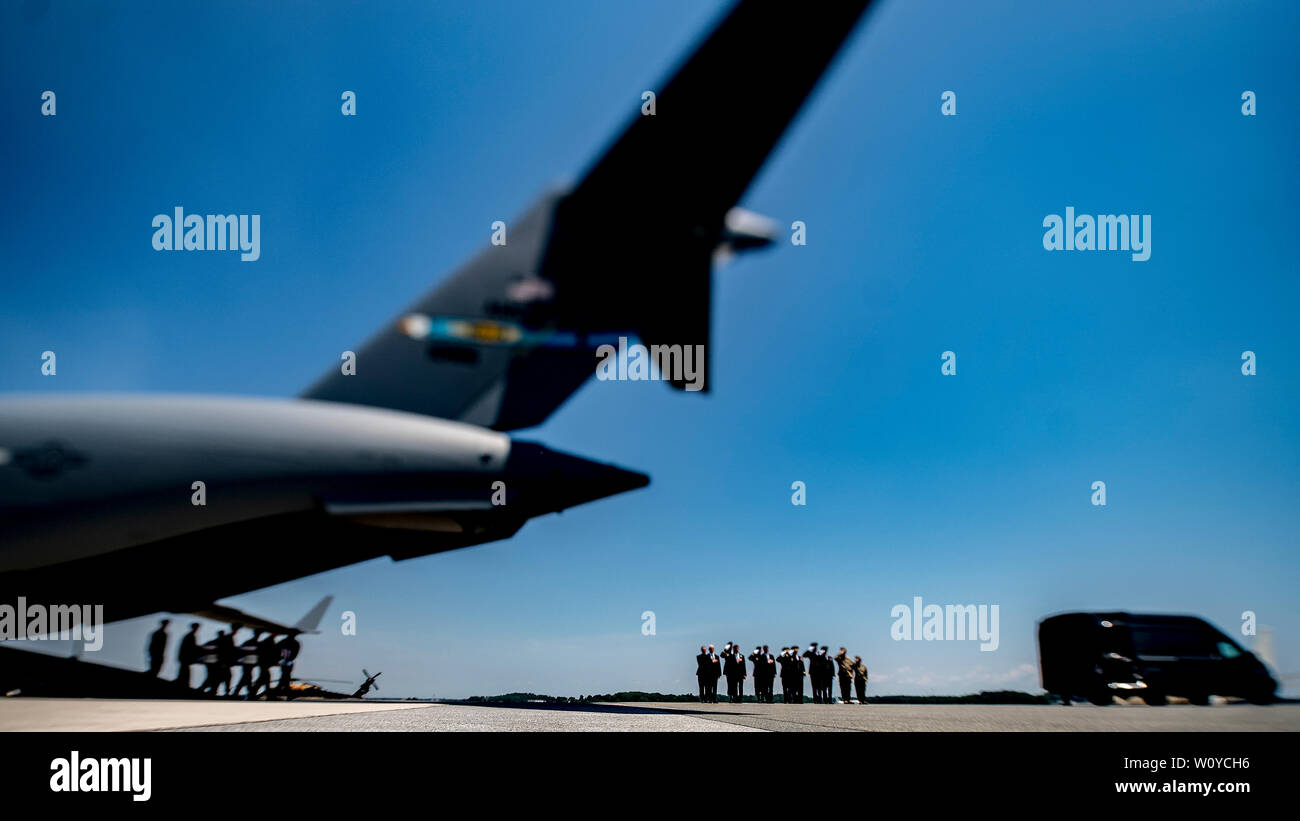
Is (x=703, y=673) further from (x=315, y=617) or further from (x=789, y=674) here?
(x=315, y=617)

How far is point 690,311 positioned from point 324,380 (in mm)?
3906

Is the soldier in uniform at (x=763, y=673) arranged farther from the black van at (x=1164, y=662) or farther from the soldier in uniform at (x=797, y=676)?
the black van at (x=1164, y=662)

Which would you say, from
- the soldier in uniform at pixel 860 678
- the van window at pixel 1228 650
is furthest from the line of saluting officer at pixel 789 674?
the van window at pixel 1228 650

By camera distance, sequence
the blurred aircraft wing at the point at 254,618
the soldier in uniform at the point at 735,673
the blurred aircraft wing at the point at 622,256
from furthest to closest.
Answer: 1. the soldier in uniform at the point at 735,673
2. the blurred aircraft wing at the point at 254,618
3. the blurred aircraft wing at the point at 622,256

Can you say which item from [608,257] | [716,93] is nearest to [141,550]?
[608,257]

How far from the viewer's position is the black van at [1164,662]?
435 inches

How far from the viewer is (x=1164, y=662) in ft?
36.6

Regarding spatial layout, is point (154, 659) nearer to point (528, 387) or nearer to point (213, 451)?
point (213, 451)

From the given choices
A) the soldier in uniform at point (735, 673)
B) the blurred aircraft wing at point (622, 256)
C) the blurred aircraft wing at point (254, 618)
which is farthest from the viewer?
the soldier in uniform at point (735, 673)

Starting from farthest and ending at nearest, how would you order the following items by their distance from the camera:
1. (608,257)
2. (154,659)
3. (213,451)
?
(154,659)
(608,257)
(213,451)
